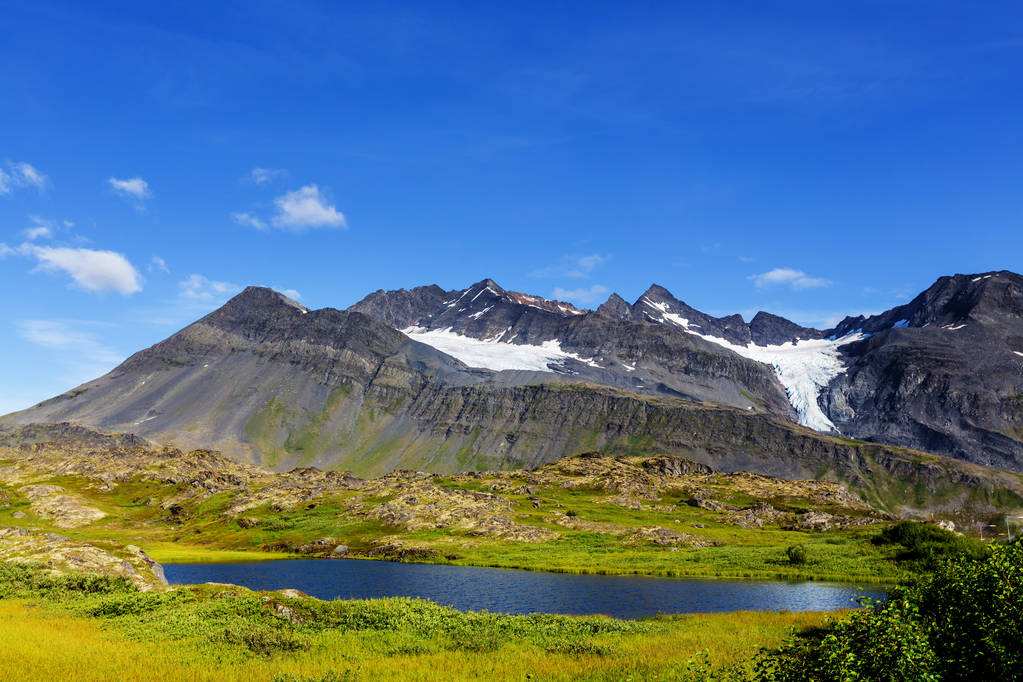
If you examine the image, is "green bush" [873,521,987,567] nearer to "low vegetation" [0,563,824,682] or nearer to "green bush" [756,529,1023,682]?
"low vegetation" [0,563,824,682]

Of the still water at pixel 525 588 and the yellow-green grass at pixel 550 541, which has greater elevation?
the still water at pixel 525 588

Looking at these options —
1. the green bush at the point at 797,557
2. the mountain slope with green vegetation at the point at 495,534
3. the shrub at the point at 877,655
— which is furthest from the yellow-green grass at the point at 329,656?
the green bush at the point at 797,557

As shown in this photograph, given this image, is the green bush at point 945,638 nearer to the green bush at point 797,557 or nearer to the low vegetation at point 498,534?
the low vegetation at point 498,534

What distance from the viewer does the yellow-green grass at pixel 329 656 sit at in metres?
32.7

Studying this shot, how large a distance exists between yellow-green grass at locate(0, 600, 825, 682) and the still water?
2617cm

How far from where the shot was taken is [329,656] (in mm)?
38750

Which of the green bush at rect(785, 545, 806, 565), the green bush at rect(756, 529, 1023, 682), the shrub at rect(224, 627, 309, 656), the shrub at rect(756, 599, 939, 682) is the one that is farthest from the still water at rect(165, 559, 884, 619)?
the shrub at rect(756, 599, 939, 682)

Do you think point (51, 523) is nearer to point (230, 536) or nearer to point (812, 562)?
point (230, 536)

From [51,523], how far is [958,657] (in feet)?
648

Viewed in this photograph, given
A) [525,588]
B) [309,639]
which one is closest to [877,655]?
[309,639]

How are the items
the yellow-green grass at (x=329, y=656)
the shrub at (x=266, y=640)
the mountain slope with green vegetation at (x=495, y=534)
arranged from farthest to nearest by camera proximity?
the mountain slope with green vegetation at (x=495, y=534)
the shrub at (x=266, y=640)
the yellow-green grass at (x=329, y=656)

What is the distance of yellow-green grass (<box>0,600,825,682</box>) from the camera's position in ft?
107

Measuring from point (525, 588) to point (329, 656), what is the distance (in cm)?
5420

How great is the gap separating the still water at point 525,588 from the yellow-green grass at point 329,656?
85.8 feet
